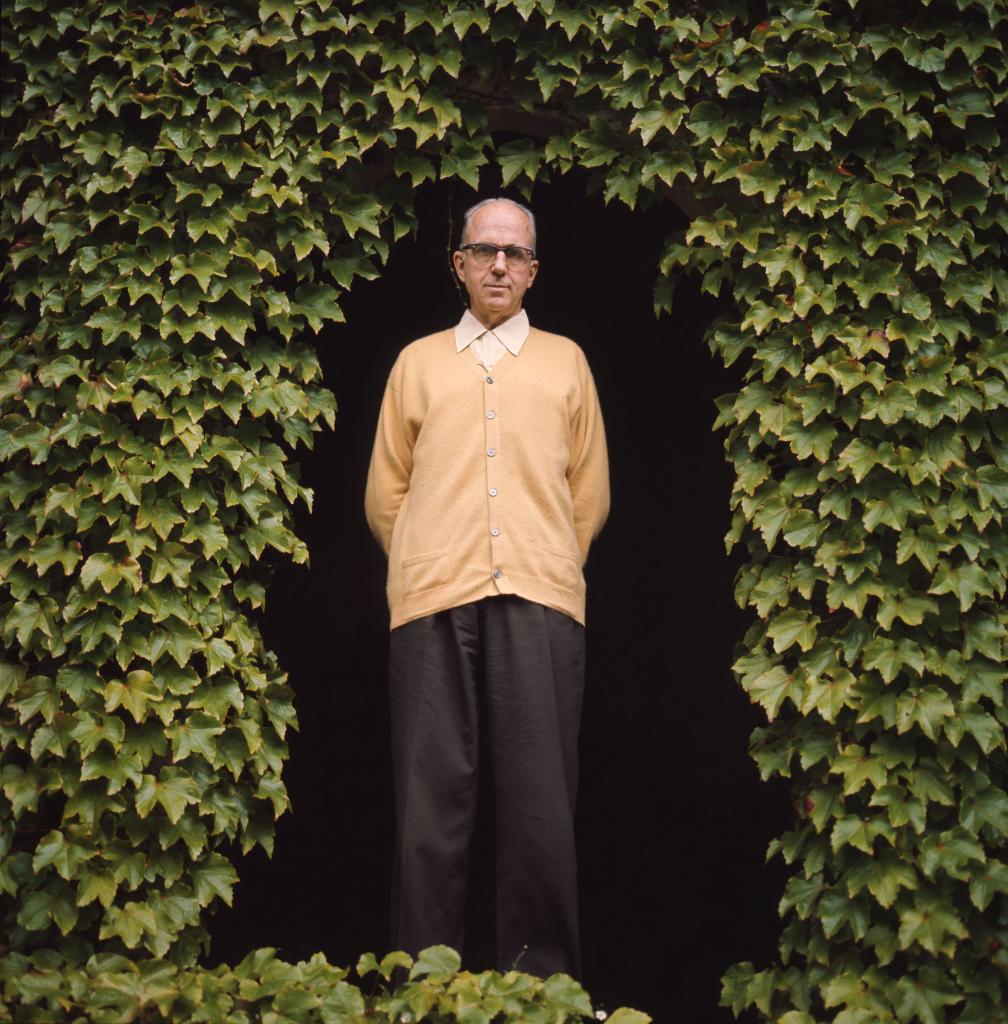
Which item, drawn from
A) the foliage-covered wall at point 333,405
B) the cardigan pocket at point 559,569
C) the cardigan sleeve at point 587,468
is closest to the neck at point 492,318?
the cardigan sleeve at point 587,468

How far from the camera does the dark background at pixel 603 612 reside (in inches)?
Result: 199

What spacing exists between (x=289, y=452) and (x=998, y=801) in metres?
3.02

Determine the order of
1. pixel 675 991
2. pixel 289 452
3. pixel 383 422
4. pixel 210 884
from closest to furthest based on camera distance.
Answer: pixel 210 884, pixel 383 422, pixel 675 991, pixel 289 452

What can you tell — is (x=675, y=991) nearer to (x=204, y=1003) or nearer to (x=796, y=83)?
(x=204, y=1003)

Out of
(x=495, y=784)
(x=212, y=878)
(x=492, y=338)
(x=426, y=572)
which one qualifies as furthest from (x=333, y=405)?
(x=212, y=878)

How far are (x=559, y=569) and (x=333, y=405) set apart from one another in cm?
83

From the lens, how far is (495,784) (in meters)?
3.42

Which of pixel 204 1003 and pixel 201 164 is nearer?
pixel 204 1003

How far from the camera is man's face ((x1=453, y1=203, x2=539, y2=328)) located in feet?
11.7

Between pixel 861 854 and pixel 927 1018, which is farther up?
pixel 861 854

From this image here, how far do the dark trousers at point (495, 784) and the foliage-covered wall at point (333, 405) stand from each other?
427 millimetres

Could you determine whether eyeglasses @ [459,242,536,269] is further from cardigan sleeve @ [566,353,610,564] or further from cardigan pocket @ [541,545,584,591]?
cardigan pocket @ [541,545,584,591]

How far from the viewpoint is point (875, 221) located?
137 inches

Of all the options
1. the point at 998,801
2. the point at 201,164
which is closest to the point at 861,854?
the point at 998,801
